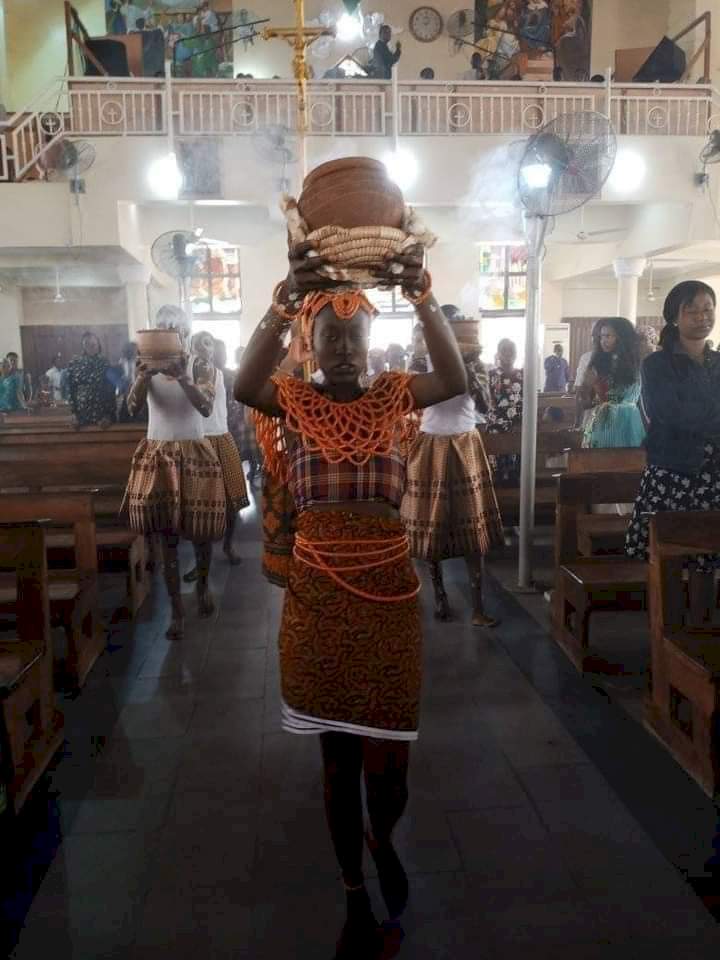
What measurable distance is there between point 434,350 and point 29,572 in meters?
1.92

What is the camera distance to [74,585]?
3.89m

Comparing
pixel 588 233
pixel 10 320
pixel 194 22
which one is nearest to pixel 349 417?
pixel 588 233

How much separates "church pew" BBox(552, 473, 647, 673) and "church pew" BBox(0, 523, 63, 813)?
7.88ft

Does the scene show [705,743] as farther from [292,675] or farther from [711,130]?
[711,130]

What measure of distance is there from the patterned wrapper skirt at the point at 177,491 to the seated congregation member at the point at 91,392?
218 cm

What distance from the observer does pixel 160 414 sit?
4.52 meters

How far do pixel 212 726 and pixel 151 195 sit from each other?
317 inches

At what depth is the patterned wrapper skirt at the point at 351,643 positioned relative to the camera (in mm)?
2006

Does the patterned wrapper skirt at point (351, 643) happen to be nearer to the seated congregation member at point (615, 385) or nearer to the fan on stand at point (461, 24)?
the seated congregation member at point (615, 385)

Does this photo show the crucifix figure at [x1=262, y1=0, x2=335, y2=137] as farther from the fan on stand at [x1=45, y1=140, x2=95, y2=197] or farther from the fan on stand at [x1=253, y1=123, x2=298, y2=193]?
the fan on stand at [x1=45, y1=140, x2=95, y2=197]

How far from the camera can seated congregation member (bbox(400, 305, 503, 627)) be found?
4.41 m

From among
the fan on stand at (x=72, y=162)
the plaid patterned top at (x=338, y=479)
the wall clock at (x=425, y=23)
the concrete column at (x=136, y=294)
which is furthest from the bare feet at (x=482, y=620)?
the wall clock at (x=425, y=23)

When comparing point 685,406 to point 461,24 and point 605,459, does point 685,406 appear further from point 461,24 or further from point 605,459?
point 461,24

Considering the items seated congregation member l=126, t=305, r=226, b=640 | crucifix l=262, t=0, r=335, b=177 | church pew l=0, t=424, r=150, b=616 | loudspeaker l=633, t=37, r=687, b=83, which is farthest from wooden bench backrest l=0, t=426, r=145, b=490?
loudspeaker l=633, t=37, r=687, b=83
